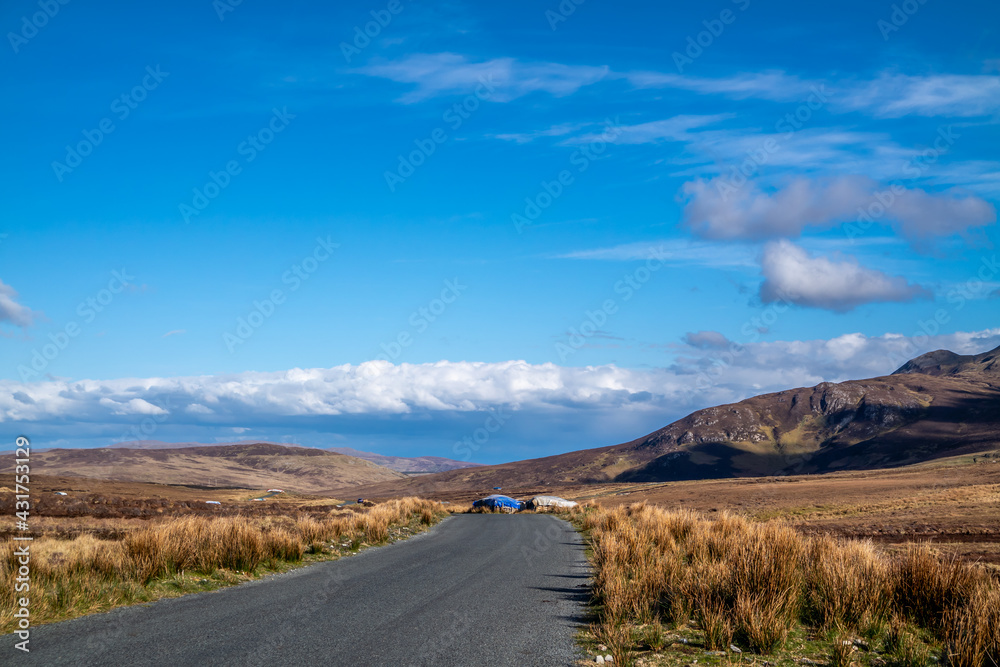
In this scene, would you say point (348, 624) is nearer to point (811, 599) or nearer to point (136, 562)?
point (136, 562)

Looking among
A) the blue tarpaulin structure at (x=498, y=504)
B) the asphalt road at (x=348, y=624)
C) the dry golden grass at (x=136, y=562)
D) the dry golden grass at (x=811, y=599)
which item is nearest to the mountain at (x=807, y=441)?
the blue tarpaulin structure at (x=498, y=504)

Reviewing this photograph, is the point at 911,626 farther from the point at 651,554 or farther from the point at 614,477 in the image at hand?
the point at 614,477

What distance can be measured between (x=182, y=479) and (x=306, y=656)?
630 ft

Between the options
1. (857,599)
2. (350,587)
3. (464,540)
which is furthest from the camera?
(464,540)

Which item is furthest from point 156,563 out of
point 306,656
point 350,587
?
point 306,656

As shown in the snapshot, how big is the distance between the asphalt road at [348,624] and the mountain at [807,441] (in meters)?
138

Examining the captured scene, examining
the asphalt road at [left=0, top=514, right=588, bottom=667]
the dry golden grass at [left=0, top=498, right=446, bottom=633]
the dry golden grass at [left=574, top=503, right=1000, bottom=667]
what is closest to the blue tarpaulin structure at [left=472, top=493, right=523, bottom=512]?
the dry golden grass at [left=0, top=498, right=446, bottom=633]

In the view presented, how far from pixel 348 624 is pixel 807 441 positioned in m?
185

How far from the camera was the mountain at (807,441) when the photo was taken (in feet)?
474

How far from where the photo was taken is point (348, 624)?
896 centimetres

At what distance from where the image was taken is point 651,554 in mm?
13977

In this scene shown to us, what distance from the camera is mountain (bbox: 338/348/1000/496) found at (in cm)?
14454

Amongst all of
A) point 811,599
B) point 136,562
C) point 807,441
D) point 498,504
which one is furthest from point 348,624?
point 807,441

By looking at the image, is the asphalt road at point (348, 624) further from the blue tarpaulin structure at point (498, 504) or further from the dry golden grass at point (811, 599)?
the blue tarpaulin structure at point (498, 504)
